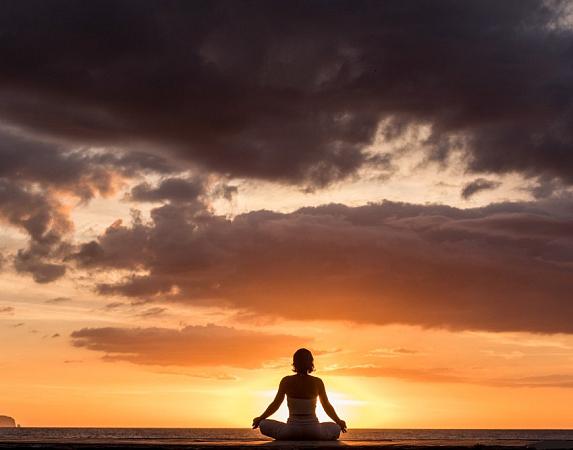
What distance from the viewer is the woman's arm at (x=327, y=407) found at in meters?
20.6

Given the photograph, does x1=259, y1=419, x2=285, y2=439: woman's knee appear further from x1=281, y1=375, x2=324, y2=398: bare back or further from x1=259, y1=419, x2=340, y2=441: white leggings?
x1=281, y1=375, x2=324, y2=398: bare back

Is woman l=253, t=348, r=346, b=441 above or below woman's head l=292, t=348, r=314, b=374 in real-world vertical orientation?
below

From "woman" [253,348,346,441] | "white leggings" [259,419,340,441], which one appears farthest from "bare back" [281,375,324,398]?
"white leggings" [259,419,340,441]

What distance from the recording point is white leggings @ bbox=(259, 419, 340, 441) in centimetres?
2011

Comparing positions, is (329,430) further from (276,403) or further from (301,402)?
(276,403)

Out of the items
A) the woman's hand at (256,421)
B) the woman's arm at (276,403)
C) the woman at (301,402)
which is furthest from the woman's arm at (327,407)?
the woman's hand at (256,421)

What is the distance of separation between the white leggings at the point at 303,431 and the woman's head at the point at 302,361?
52.0 inches

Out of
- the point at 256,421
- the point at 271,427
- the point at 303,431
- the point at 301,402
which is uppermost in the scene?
the point at 301,402

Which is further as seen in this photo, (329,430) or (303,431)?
(329,430)

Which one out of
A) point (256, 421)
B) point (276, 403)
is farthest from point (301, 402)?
point (256, 421)

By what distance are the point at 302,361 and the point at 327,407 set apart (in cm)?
148

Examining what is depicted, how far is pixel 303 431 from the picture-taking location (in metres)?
20.2

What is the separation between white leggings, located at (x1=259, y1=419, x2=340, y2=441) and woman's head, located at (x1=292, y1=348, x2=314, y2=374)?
4.33 feet

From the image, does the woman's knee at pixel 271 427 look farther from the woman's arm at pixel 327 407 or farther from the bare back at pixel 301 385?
the woman's arm at pixel 327 407
